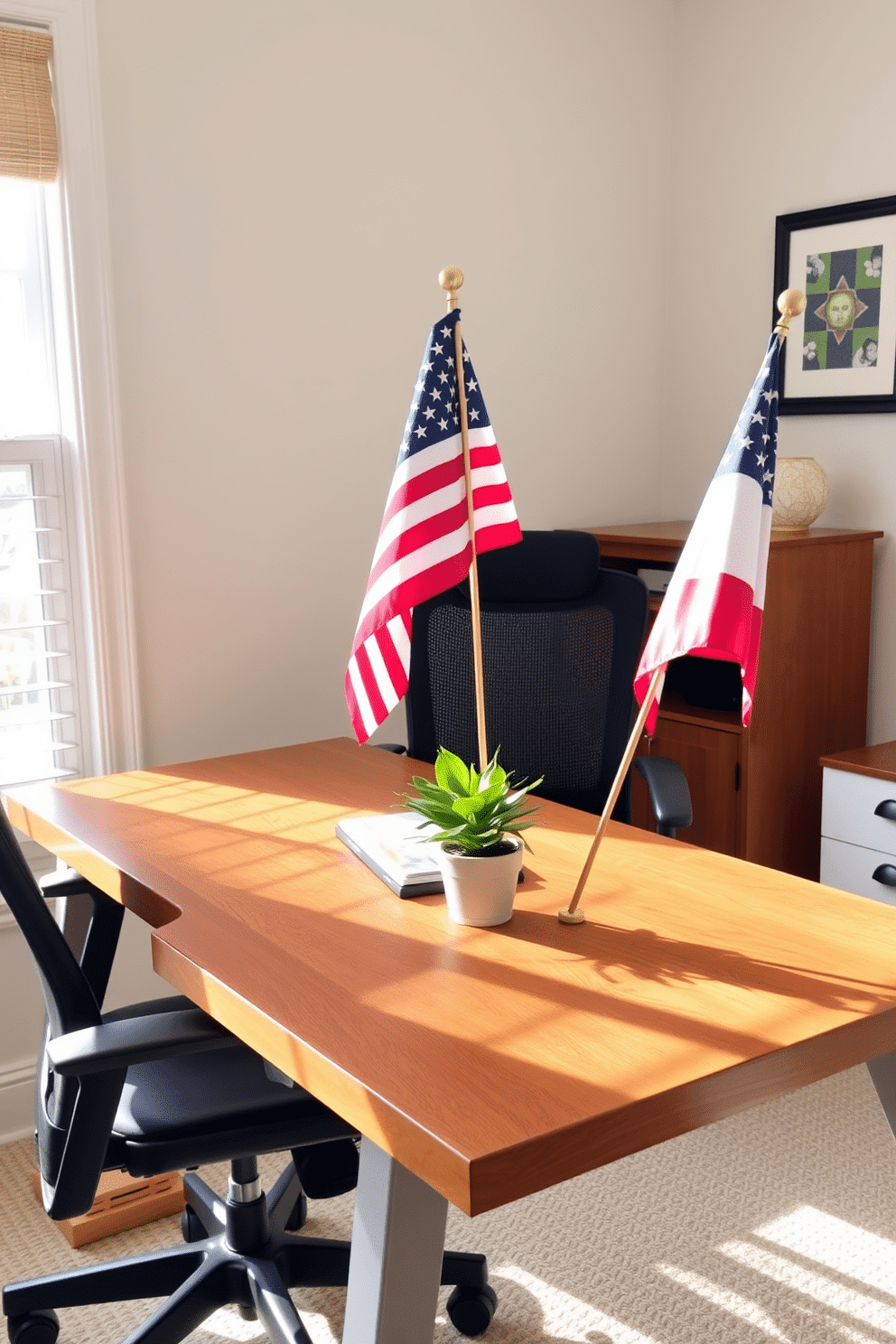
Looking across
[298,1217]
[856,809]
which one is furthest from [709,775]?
[298,1217]

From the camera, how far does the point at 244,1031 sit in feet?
4.46

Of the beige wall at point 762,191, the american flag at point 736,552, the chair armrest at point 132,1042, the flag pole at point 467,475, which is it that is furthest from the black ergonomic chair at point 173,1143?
the beige wall at point 762,191

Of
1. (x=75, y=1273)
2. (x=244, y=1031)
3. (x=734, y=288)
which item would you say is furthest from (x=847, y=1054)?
(x=734, y=288)

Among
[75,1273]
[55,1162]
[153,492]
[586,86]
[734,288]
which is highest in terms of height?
[586,86]

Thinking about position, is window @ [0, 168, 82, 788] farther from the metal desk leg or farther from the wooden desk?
the metal desk leg

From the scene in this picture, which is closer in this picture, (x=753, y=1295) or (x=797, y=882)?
(x=797, y=882)

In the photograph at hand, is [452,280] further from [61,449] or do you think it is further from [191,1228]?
[191,1228]

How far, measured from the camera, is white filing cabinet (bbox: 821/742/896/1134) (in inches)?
108

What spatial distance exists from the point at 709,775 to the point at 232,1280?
5.37 ft

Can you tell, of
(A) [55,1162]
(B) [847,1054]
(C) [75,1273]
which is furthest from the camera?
(C) [75,1273]

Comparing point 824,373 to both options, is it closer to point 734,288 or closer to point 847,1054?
point 734,288

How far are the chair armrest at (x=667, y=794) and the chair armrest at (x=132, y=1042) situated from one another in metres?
0.96

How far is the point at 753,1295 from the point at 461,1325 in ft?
1.60

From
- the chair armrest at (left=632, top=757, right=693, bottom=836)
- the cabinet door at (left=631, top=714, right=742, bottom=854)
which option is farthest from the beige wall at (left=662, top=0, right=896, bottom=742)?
the chair armrest at (left=632, top=757, right=693, bottom=836)
